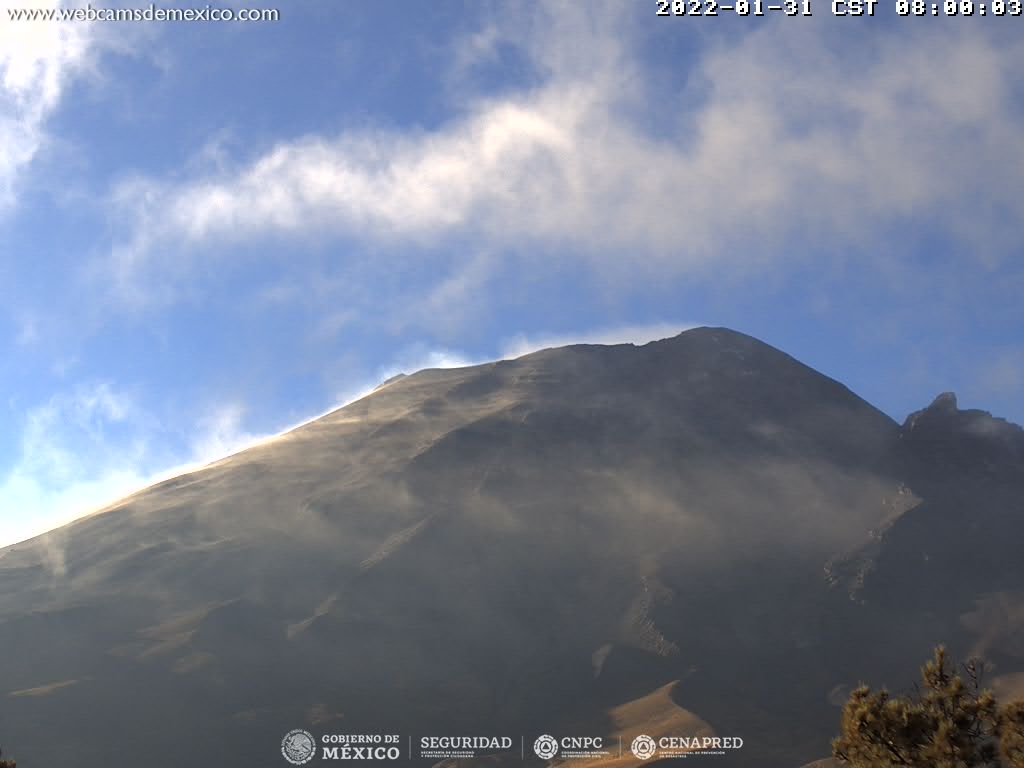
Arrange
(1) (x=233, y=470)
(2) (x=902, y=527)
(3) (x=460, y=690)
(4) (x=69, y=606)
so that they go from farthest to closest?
(1) (x=233, y=470) → (2) (x=902, y=527) → (4) (x=69, y=606) → (3) (x=460, y=690)

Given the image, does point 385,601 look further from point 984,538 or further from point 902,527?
point 984,538

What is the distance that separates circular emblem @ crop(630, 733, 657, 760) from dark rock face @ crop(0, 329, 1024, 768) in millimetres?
8907

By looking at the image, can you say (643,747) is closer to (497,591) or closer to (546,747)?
(546,747)

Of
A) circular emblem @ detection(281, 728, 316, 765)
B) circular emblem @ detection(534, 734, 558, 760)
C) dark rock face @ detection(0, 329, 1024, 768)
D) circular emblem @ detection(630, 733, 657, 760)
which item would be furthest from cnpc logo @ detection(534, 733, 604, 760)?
circular emblem @ detection(281, 728, 316, 765)

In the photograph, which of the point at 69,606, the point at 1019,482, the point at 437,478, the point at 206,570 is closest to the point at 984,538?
the point at 1019,482

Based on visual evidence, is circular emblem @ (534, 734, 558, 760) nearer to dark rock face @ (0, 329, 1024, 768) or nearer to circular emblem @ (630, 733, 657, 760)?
dark rock face @ (0, 329, 1024, 768)

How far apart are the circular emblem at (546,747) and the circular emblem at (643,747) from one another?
374 inches

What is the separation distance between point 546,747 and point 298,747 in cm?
2839

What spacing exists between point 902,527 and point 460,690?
302 ft

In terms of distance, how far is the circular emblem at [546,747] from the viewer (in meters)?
102

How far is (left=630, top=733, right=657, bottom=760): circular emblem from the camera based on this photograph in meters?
92.8

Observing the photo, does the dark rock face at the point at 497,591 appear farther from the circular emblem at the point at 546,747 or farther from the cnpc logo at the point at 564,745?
the circular emblem at the point at 546,747

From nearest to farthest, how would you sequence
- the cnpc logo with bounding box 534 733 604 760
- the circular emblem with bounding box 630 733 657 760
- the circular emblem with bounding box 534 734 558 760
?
the circular emblem with bounding box 630 733 657 760 → the circular emblem with bounding box 534 734 558 760 → the cnpc logo with bounding box 534 733 604 760

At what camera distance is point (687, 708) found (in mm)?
115188
